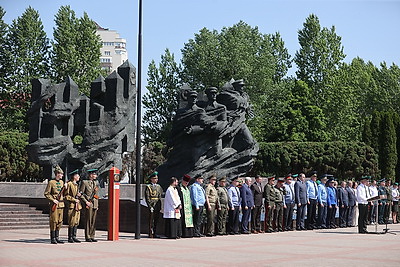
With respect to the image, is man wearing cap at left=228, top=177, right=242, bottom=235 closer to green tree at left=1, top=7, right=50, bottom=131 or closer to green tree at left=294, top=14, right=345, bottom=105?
green tree at left=1, top=7, right=50, bottom=131

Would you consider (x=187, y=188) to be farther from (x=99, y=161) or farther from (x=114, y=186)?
(x=99, y=161)

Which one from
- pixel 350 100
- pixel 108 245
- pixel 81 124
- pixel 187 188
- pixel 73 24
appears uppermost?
pixel 73 24

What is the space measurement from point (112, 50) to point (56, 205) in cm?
11565

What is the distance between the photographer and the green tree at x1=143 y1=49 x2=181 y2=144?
60.4 m

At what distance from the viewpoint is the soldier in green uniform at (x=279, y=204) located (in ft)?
76.3

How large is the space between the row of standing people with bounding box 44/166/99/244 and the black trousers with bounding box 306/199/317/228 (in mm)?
9178

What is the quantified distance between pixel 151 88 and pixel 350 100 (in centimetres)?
1902

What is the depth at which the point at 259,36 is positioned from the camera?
6241 centimetres

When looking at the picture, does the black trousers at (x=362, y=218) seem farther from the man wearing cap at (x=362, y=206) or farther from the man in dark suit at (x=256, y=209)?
the man in dark suit at (x=256, y=209)

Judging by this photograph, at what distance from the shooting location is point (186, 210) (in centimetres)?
2028

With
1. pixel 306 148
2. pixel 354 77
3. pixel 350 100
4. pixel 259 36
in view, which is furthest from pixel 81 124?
pixel 354 77

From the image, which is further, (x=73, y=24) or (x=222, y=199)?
(x=73, y=24)

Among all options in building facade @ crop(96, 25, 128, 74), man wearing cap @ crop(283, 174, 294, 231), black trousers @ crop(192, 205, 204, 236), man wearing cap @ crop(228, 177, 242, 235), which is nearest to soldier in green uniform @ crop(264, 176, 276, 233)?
man wearing cap @ crop(283, 174, 294, 231)

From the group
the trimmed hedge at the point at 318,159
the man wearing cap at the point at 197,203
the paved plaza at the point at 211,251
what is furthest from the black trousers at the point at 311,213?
the trimmed hedge at the point at 318,159
